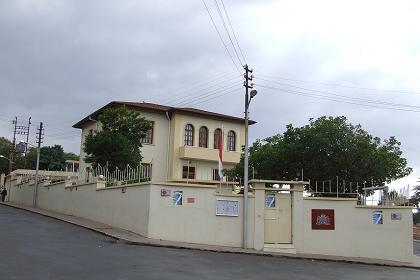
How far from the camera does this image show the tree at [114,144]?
109ft

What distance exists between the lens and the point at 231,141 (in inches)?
1871

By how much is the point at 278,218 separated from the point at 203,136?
82.2 feet

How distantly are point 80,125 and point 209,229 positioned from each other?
33.6m

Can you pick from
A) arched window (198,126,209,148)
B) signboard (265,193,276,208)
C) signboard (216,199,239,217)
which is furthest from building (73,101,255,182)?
signboard (216,199,239,217)

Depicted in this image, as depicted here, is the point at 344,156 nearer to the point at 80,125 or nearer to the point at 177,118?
the point at 177,118

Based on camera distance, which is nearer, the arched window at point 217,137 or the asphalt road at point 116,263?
the asphalt road at point 116,263

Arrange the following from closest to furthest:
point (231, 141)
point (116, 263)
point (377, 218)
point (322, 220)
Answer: point (116, 263), point (322, 220), point (377, 218), point (231, 141)

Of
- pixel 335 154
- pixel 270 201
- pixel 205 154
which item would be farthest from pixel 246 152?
pixel 205 154

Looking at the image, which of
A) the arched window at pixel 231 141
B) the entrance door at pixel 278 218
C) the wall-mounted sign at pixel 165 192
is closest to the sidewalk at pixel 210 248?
the entrance door at pixel 278 218

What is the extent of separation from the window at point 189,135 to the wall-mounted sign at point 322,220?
966 inches

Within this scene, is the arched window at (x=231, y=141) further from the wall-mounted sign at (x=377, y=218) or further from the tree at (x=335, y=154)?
the wall-mounted sign at (x=377, y=218)

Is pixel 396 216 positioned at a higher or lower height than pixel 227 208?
lower

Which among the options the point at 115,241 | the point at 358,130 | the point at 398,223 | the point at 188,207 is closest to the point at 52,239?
the point at 115,241

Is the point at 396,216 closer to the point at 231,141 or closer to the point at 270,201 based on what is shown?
the point at 270,201
